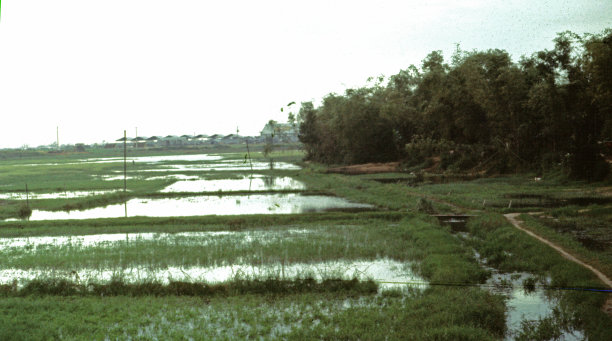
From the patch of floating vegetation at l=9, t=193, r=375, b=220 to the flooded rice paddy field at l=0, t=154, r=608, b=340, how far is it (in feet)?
0.78

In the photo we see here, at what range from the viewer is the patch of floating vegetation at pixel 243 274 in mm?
8594

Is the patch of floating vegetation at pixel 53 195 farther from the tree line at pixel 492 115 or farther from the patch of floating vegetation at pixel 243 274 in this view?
the tree line at pixel 492 115

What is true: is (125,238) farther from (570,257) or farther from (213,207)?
(570,257)

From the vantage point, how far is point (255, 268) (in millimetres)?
9672

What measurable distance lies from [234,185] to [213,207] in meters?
8.33

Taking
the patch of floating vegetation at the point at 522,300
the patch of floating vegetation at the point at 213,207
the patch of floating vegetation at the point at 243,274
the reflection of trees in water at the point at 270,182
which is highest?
the reflection of trees in water at the point at 270,182

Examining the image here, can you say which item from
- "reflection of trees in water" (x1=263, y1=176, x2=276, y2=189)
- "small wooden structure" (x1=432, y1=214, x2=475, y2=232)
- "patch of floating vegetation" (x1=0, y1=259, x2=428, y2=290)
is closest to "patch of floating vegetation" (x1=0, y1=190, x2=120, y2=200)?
"reflection of trees in water" (x1=263, y1=176, x2=276, y2=189)

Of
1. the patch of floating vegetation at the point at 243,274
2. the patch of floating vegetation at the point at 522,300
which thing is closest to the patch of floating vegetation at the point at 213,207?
the patch of floating vegetation at the point at 243,274

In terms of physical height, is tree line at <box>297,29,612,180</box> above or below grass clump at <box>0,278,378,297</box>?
above

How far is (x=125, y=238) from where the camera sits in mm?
13320

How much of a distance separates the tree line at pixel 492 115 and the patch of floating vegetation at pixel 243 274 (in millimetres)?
11760

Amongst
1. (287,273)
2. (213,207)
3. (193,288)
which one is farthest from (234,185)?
(193,288)

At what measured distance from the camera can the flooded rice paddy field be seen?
6551 mm

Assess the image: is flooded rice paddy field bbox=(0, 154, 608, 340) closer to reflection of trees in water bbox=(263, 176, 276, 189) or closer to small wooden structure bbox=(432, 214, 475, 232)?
small wooden structure bbox=(432, 214, 475, 232)
